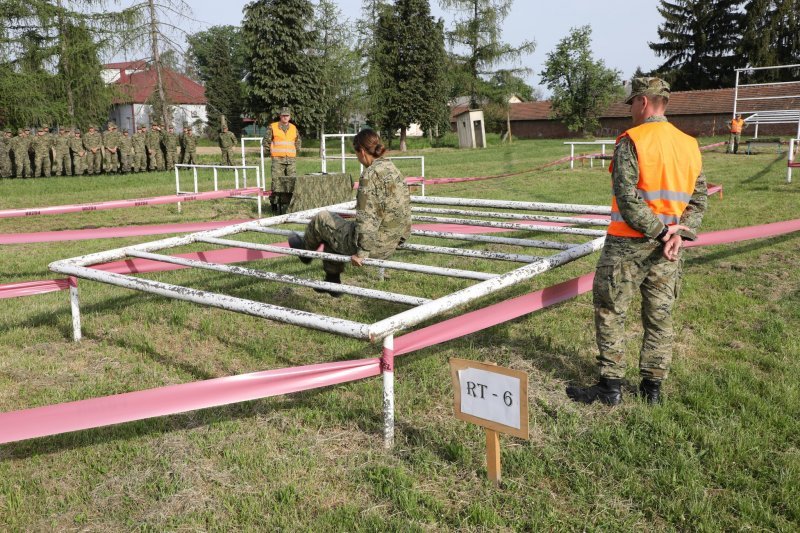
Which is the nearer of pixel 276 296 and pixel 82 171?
pixel 276 296

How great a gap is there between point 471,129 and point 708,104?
17852mm

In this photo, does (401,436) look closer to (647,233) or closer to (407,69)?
(647,233)

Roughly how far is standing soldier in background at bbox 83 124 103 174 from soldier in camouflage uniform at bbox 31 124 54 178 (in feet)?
3.36

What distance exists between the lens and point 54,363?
4.50 m

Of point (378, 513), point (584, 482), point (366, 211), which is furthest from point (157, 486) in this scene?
point (366, 211)

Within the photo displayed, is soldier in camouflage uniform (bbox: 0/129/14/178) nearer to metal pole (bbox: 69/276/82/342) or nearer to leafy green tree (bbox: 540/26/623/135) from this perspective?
metal pole (bbox: 69/276/82/342)

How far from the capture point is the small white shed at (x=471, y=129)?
41.1 meters

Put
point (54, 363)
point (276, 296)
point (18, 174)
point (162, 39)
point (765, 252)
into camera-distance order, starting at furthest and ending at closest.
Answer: point (162, 39) → point (18, 174) → point (765, 252) → point (276, 296) → point (54, 363)

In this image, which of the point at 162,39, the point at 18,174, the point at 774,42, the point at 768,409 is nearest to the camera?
the point at 768,409

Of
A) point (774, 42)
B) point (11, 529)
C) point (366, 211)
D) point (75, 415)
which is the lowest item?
point (11, 529)

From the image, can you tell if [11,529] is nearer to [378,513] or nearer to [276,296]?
[378,513]

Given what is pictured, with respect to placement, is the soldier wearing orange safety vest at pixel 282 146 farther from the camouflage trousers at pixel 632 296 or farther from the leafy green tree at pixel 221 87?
→ the leafy green tree at pixel 221 87

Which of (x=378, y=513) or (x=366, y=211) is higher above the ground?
(x=366, y=211)

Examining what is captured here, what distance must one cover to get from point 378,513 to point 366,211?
7.80 ft
